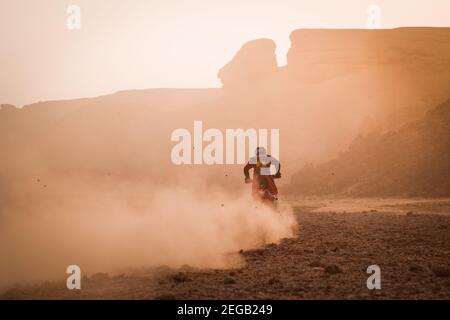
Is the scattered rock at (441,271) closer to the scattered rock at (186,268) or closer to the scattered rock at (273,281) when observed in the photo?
the scattered rock at (273,281)

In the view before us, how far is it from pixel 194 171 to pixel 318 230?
141 feet

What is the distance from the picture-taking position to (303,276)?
865 cm

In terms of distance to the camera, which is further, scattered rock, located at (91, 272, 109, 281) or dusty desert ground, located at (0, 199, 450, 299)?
scattered rock, located at (91, 272, 109, 281)

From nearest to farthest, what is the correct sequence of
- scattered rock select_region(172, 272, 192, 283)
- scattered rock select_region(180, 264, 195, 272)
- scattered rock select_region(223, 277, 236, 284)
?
1. scattered rock select_region(223, 277, 236, 284)
2. scattered rock select_region(172, 272, 192, 283)
3. scattered rock select_region(180, 264, 195, 272)

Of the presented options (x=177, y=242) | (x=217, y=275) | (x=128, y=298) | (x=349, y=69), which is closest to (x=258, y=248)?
(x=177, y=242)

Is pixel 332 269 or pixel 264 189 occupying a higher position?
pixel 264 189

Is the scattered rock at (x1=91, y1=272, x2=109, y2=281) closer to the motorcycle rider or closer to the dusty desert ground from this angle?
the dusty desert ground

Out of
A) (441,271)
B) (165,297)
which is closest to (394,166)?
(441,271)

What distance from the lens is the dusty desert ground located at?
7363mm

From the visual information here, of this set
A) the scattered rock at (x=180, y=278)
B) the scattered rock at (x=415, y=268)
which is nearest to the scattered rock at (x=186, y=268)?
the scattered rock at (x=180, y=278)

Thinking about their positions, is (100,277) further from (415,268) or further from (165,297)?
(415,268)

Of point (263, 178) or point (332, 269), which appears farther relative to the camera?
point (263, 178)

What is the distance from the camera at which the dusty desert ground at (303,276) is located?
24.2 ft

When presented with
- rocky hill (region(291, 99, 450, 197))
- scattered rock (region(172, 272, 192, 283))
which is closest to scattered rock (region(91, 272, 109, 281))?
scattered rock (region(172, 272, 192, 283))
